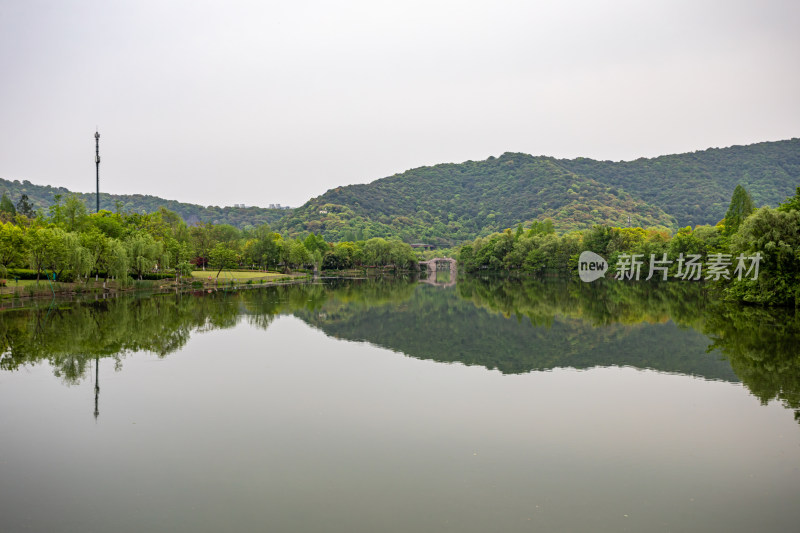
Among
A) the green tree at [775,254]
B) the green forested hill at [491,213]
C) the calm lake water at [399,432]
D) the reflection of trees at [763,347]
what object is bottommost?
the calm lake water at [399,432]

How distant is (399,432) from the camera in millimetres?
10844

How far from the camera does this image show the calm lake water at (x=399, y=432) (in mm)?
7605

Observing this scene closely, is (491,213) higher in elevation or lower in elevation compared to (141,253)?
higher

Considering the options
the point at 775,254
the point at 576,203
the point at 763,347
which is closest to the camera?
the point at 763,347

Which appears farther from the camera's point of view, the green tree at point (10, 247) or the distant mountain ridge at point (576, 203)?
the distant mountain ridge at point (576, 203)

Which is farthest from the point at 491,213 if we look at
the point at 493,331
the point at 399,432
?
the point at 399,432

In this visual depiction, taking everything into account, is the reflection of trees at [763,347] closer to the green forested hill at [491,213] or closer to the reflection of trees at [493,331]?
the reflection of trees at [493,331]

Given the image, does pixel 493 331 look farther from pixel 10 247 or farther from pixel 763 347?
pixel 10 247

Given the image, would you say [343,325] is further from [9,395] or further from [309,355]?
[9,395]

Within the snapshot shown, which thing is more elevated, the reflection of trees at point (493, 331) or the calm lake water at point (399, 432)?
the reflection of trees at point (493, 331)

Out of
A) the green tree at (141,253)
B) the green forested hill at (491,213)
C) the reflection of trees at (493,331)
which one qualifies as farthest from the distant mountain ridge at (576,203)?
the reflection of trees at (493,331)

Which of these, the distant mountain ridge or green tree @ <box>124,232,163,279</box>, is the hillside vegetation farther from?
green tree @ <box>124,232,163,279</box>

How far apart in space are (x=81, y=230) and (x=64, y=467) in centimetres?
4646

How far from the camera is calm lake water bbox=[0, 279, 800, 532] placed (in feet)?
Result: 25.0
